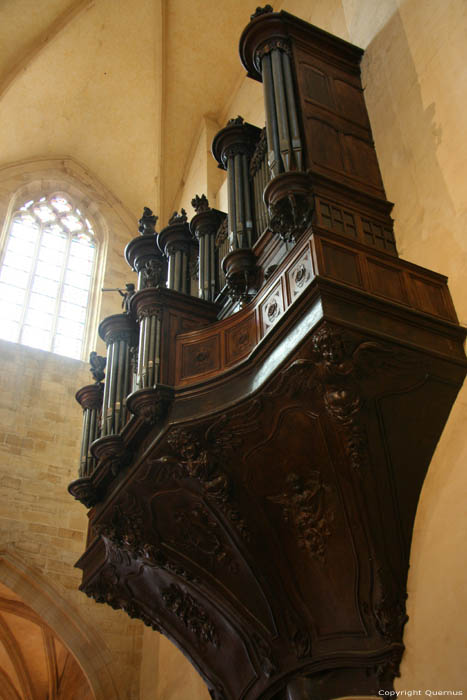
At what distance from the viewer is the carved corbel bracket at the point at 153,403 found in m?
6.11

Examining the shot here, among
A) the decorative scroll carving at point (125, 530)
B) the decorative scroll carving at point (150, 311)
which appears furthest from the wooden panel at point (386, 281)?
the decorative scroll carving at point (125, 530)

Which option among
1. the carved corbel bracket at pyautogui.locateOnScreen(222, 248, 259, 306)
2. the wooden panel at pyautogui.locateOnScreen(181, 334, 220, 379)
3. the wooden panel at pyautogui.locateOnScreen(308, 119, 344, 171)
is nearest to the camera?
the wooden panel at pyautogui.locateOnScreen(181, 334, 220, 379)

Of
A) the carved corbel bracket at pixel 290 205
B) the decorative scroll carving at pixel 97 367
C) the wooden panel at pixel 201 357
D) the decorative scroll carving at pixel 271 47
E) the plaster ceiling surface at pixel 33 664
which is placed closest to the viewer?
the carved corbel bracket at pixel 290 205

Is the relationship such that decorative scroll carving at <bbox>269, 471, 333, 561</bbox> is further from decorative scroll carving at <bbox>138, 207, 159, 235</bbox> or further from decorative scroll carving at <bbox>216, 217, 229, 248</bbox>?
decorative scroll carving at <bbox>138, 207, 159, 235</bbox>

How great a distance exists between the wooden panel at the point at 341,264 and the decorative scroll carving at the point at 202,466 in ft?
5.61

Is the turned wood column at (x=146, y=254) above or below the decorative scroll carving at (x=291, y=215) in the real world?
above

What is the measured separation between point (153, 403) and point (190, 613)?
228 centimetres

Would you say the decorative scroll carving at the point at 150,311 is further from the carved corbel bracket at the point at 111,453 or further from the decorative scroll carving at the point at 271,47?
the decorative scroll carving at the point at 271,47

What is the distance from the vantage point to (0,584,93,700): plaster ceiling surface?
12.7 m

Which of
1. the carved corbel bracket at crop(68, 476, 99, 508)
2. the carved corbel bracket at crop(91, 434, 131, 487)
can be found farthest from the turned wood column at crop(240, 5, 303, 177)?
the carved corbel bracket at crop(68, 476, 99, 508)

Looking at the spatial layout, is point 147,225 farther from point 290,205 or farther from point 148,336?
point 290,205

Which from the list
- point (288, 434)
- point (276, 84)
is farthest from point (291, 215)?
point (276, 84)

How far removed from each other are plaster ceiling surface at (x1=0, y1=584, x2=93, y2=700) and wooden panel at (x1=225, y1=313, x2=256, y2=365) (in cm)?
840

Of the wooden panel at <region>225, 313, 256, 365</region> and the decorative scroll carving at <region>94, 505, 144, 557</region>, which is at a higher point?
the wooden panel at <region>225, 313, 256, 365</region>
